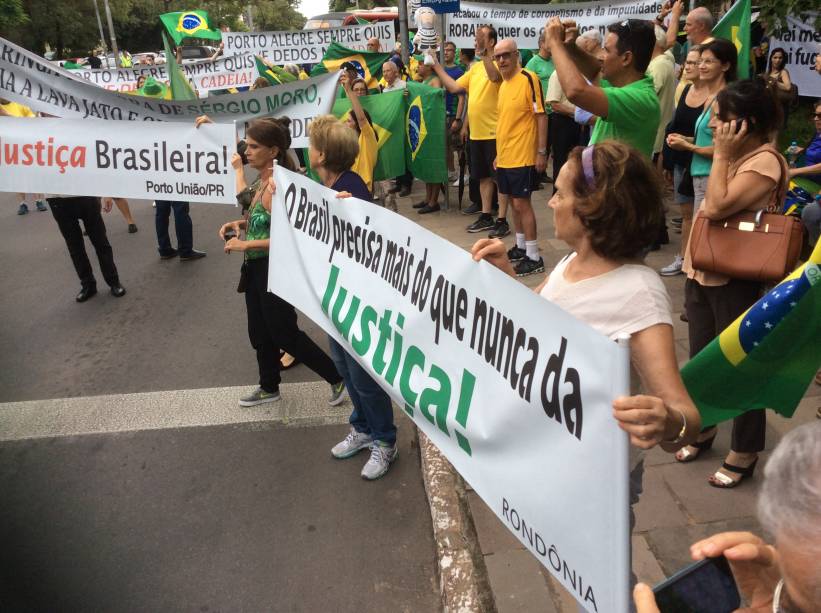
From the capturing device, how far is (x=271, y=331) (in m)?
4.07

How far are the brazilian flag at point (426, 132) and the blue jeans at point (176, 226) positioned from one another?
2.96 meters

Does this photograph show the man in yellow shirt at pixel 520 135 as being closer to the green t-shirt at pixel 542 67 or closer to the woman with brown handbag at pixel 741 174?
the green t-shirt at pixel 542 67

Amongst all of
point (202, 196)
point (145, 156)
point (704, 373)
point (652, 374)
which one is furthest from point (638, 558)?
point (145, 156)

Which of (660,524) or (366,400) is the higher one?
(366,400)

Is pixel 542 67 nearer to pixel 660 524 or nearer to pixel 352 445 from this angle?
pixel 352 445

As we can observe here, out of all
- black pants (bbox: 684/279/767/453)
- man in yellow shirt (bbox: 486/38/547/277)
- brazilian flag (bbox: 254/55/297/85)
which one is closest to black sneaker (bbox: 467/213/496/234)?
man in yellow shirt (bbox: 486/38/547/277)

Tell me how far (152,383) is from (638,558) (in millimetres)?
3566

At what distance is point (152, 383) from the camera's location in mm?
4820

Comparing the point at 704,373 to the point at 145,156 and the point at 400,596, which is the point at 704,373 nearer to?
→ the point at 400,596

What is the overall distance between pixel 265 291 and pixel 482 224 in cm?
428

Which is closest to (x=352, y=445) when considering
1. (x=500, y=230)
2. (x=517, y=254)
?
(x=517, y=254)

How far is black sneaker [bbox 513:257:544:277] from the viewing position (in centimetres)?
608

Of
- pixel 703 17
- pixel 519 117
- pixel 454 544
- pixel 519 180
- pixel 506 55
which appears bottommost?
pixel 454 544

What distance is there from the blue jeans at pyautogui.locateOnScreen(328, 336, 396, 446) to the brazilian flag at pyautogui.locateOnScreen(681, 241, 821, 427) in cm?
157
